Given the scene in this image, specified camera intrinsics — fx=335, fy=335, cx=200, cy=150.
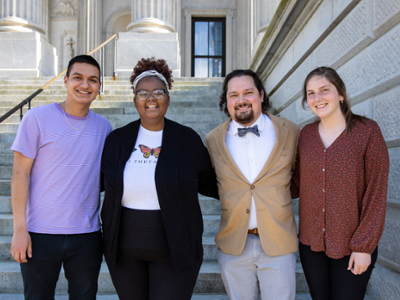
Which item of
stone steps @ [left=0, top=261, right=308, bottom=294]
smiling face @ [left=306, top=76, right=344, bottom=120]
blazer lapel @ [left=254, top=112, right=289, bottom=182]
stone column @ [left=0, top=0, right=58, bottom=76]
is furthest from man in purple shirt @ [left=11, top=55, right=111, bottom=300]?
stone column @ [left=0, top=0, right=58, bottom=76]

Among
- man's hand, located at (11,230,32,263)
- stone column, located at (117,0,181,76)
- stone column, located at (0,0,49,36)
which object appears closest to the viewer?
man's hand, located at (11,230,32,263)

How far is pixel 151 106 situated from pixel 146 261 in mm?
938

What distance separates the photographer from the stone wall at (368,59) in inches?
96.9

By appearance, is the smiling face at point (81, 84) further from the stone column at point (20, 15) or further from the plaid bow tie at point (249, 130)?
the stone column at point (20, 15)

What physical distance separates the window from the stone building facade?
0.13 metres

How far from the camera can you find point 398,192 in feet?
7.89

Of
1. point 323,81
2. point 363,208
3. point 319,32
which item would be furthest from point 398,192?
point 319,32

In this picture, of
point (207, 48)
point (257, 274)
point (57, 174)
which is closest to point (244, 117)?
point (257, 274)

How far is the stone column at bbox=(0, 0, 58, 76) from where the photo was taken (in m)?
8.80

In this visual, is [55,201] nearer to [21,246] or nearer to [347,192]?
[21,246]

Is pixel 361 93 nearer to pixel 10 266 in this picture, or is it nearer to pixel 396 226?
pixel 396 226

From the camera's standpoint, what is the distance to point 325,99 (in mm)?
1943

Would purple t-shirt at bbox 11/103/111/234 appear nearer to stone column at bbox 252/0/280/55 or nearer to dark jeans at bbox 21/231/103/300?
dark jeans at bbox 21/231/103/300

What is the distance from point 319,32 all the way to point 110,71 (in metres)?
9.92
